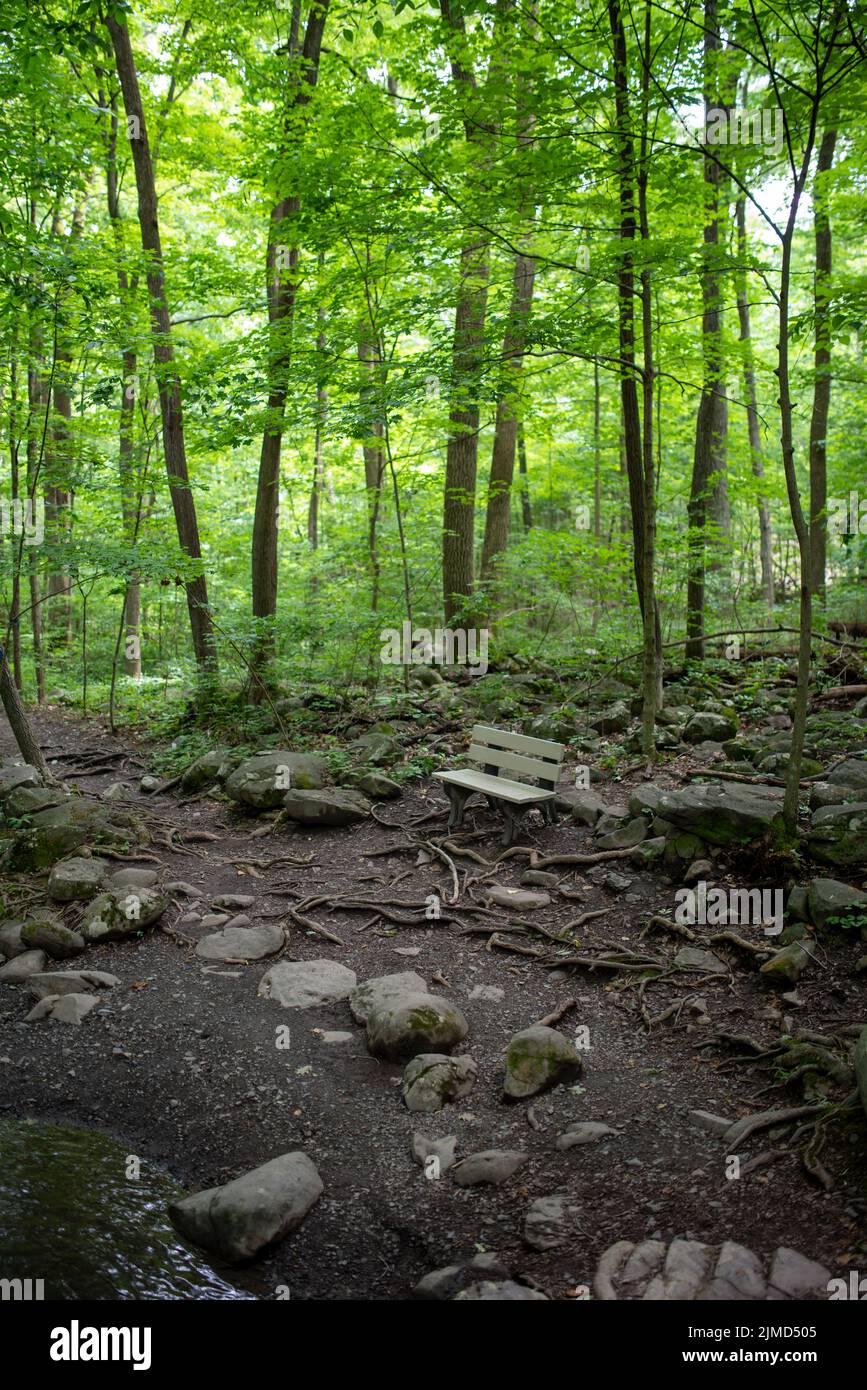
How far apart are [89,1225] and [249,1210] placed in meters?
0.74

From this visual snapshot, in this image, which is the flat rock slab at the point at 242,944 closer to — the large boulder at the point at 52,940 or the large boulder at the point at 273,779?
the large boulder at the point at 52,940

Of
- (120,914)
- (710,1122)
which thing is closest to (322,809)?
(120,914)

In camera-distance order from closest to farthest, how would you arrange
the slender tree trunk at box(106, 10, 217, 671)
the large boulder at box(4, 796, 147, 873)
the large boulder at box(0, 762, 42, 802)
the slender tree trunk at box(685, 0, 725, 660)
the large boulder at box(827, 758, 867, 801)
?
the large boulder at box(827, 758, 867, 801) → the large boulder at box(4, 796, 147, 873) → the large boulder at box(0, 762, 42, 802) → the slender tree trunk at box(685, 0, 725, 660) → the slender tree trunk at box(106, 10, 217, 671)

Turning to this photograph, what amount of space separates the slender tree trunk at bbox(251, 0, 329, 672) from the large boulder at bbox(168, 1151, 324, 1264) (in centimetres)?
735

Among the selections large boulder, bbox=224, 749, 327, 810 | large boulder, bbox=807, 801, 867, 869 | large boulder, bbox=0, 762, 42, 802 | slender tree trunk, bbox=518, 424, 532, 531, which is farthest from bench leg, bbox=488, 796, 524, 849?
slender tree trunk, bbox=518, 424, 532, 531

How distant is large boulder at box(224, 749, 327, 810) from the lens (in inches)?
330

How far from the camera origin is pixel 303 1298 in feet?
10.1

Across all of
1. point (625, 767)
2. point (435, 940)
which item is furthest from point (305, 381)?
point (435, 940)

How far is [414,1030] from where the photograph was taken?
4512 millimetres

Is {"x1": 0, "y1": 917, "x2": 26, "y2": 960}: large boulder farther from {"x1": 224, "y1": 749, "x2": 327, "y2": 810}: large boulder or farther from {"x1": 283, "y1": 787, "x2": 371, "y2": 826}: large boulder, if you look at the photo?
{"x1": 224, "y1": 749, "x2": 327, "y2": 810}: large boulder

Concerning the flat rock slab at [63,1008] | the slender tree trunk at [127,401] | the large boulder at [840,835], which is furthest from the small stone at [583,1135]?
the slender tree trunk at [127,401]

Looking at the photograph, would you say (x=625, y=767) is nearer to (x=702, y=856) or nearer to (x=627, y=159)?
(x=702, y=856)

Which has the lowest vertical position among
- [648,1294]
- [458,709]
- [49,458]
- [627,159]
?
[648,1294]

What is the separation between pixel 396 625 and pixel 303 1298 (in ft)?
29.3
